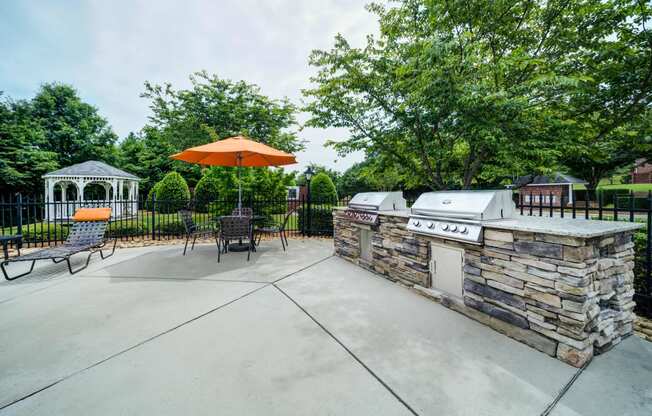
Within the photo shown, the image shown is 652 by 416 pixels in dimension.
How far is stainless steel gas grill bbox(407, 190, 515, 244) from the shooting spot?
7.64ft

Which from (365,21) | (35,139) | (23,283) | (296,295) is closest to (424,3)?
(365,21)

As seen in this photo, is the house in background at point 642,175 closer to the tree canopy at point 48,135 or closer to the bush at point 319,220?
the bush at point 319,220

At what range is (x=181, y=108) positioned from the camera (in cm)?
1409

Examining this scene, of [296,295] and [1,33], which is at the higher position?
[1,33]

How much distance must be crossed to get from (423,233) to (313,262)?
2254mm

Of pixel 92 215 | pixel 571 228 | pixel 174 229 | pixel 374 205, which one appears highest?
pixel 374 205

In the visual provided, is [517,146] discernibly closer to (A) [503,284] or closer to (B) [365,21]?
(A) [503,284]

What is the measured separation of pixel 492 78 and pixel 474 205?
3485 millimetres

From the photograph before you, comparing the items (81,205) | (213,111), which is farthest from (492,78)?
(213,111)

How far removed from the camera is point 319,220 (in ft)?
24.3

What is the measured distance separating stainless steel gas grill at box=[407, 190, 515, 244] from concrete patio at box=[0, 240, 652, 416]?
0.85 metres

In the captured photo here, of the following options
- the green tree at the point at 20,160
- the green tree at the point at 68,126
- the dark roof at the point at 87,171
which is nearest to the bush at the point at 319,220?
the dark roof at the point at 87,171

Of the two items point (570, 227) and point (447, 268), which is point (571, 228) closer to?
point (570, 227)

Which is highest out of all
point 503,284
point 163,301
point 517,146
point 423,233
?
point 517,146
